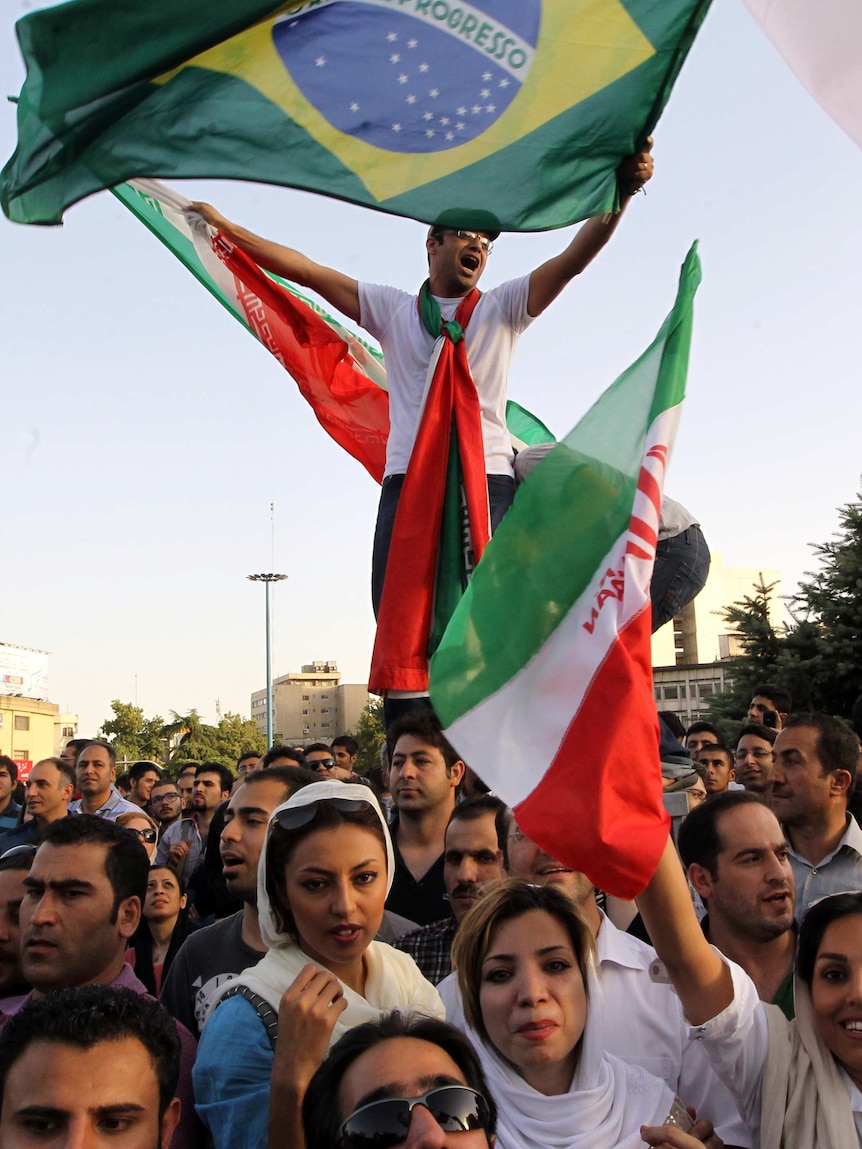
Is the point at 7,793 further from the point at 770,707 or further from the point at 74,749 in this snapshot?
the point at 770,707

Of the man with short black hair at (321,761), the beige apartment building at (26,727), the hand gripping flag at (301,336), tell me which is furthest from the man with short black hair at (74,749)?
the beige apartment building at (26,727)

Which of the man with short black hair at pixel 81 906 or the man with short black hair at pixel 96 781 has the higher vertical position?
the man with short black hair at pixel 96 781

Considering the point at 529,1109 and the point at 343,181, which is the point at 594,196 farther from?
the point at 529,1109

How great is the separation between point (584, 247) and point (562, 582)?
1.97 meters

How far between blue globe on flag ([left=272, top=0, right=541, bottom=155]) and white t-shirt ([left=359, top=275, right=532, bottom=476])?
51.0 inches

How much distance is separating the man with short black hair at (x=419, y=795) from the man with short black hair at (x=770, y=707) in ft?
13.7

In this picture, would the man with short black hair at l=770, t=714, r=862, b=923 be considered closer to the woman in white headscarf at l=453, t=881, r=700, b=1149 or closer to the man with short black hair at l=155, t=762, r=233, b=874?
the woman in white headscarf at l=453, t=881, r=700, b=1149

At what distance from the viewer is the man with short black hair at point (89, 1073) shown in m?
2.26

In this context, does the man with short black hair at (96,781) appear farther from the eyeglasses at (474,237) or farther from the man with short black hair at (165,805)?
the eyeglasses at (474,237)

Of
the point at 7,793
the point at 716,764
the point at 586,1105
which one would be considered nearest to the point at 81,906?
the point at 586,1105

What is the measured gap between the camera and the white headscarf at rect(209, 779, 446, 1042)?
2889 mm

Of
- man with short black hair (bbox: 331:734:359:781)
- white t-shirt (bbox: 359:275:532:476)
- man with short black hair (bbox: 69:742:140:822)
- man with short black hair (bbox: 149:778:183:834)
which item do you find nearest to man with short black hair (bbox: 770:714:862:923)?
white t-shirt (bbox: 359:275:532:476)

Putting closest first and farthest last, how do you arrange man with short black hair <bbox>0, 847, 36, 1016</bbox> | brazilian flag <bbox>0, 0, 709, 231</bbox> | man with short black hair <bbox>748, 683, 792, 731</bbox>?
brazilian flag <bbox>0, 0, 709, 231</bbox>, man with short black hair <bbox>0, 847, 36, 1016</bbox>, man with short black hair <bbox>748, 683, 792, 731</bbox>

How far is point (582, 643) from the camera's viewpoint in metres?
2.78
